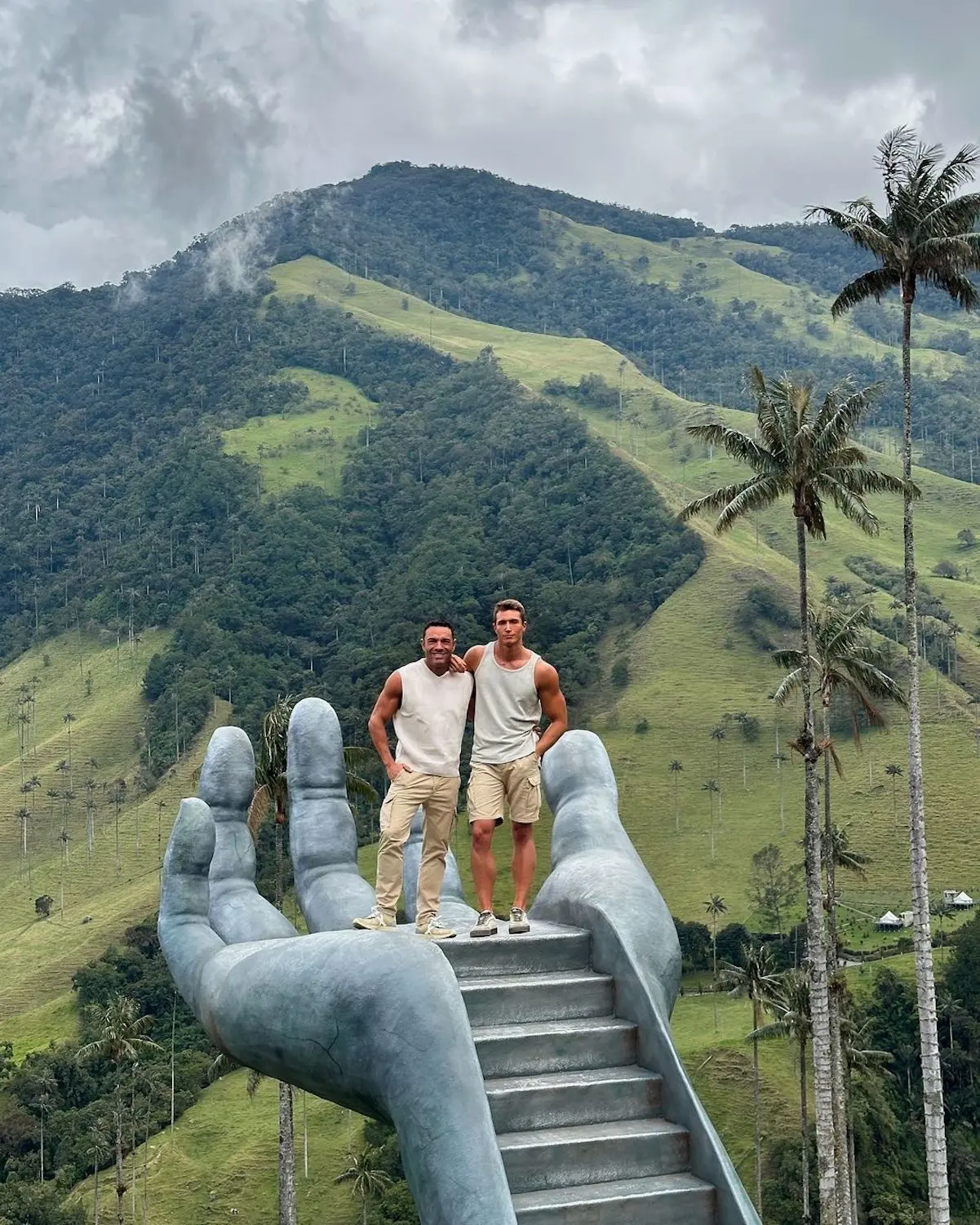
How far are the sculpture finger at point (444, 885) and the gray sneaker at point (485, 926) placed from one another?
4.61 ft

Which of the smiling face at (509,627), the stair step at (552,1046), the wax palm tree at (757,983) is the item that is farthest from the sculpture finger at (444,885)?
the wax palm tree at (757,983)

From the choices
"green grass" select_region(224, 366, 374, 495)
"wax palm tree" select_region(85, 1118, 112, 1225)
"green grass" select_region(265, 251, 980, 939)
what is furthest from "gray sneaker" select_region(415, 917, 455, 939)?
"green grass" select_region(224, 366, 374, 495)

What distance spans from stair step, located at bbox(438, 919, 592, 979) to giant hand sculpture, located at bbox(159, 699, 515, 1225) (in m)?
0.70

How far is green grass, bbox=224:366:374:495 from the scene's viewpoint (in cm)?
14612

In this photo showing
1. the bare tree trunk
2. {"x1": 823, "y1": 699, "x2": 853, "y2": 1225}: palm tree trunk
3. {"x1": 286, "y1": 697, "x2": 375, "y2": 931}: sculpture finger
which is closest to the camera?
{"x1": 286, "y1": 697, "x2": 375, "y2": 931}: sculpture finger

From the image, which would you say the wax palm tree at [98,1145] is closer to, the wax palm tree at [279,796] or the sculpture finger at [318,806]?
the wax palm tree at [279,796]

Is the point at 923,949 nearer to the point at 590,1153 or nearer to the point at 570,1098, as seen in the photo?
the point at 570,1098

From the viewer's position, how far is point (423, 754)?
809 centimetres

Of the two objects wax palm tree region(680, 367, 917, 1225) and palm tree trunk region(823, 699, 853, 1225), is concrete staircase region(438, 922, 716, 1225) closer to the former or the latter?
wax palm tree region(680, 367, 917, 1225)

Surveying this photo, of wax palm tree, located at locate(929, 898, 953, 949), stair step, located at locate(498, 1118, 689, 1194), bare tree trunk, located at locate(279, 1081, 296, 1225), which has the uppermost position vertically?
stair step, located at locate(498, 1118, 689, 1194)

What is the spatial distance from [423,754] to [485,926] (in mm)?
1028

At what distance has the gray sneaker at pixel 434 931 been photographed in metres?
7.78

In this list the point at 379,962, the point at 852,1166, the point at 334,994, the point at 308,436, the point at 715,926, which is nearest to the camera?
the point at 379,962

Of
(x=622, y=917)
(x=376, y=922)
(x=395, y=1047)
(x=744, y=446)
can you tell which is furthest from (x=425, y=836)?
(x=744, y=446)
